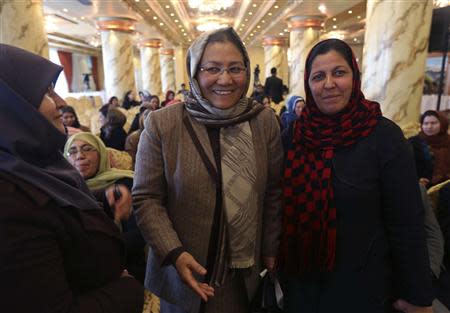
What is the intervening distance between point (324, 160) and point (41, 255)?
3.35 feet

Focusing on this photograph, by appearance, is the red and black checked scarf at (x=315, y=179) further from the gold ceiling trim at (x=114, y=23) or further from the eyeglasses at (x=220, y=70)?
the gold ceiling trim at (x=114, y=23)

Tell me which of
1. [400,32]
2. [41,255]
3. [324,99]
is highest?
[400,32]

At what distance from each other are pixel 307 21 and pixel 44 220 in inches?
455

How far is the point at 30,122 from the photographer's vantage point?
0.85 metres

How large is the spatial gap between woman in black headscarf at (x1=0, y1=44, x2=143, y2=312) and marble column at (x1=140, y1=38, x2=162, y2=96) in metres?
17.0

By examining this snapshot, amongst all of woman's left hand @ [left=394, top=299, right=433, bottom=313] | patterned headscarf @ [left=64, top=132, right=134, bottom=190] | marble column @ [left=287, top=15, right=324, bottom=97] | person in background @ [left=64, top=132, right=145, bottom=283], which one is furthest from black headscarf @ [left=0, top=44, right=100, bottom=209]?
marble column @ [left=287, top=15, right=324, bottom=97]

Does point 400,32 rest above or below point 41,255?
above

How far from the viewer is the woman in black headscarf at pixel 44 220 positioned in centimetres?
75

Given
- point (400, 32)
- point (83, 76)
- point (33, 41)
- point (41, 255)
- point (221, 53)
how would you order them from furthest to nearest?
point (83, 76) < point (33, 41) < point (400, 32) < point (221, 53) < point (41, 255)

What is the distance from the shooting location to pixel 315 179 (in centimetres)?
129

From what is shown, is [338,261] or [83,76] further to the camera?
[83,76]

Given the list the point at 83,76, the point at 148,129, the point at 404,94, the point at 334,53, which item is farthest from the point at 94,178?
the point at 83,76

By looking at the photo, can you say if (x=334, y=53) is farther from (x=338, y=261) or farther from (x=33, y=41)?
(x=33, y=41)

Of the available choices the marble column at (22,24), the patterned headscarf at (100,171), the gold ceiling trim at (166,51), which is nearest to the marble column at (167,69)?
the gold ceiling trim at (166,51)
